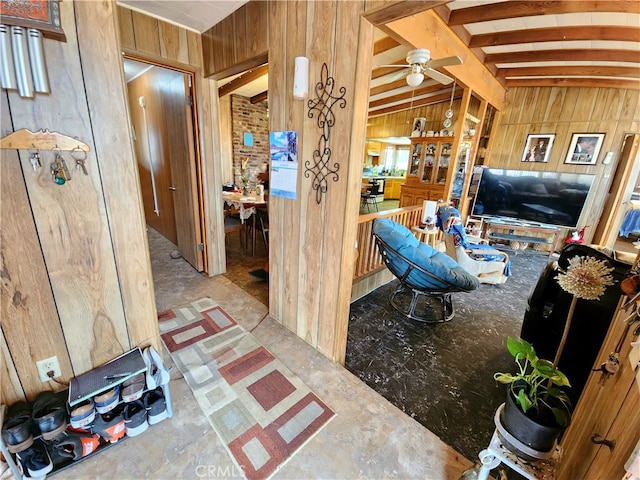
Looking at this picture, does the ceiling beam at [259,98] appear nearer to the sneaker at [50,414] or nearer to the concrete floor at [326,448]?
the concrete floor at [326,448]

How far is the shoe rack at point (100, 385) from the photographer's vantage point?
1.12 m

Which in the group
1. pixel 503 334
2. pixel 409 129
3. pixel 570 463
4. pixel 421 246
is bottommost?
pixel 503 334

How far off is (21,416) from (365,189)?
8189 millimetres

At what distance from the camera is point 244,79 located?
14.2 feet

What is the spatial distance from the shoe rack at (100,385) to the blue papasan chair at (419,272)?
192 cm

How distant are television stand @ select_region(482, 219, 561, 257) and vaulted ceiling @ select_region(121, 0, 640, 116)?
2.27 meters

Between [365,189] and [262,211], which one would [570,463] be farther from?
[365,189]

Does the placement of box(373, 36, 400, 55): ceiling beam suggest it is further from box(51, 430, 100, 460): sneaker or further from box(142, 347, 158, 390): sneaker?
box(51, 430, 100, 460): sneaker

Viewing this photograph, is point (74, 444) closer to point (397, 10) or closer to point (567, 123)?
point (397, 10)

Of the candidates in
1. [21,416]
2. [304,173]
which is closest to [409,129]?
[304,173]

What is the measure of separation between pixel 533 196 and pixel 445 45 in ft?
10.7

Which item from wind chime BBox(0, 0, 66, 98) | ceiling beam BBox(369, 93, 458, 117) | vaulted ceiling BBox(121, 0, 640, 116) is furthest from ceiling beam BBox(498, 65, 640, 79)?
wind chime BBox(0, 0, 66, 98)

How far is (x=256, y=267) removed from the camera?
3441 millimetres

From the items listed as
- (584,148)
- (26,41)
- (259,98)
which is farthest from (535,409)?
(259,98)
